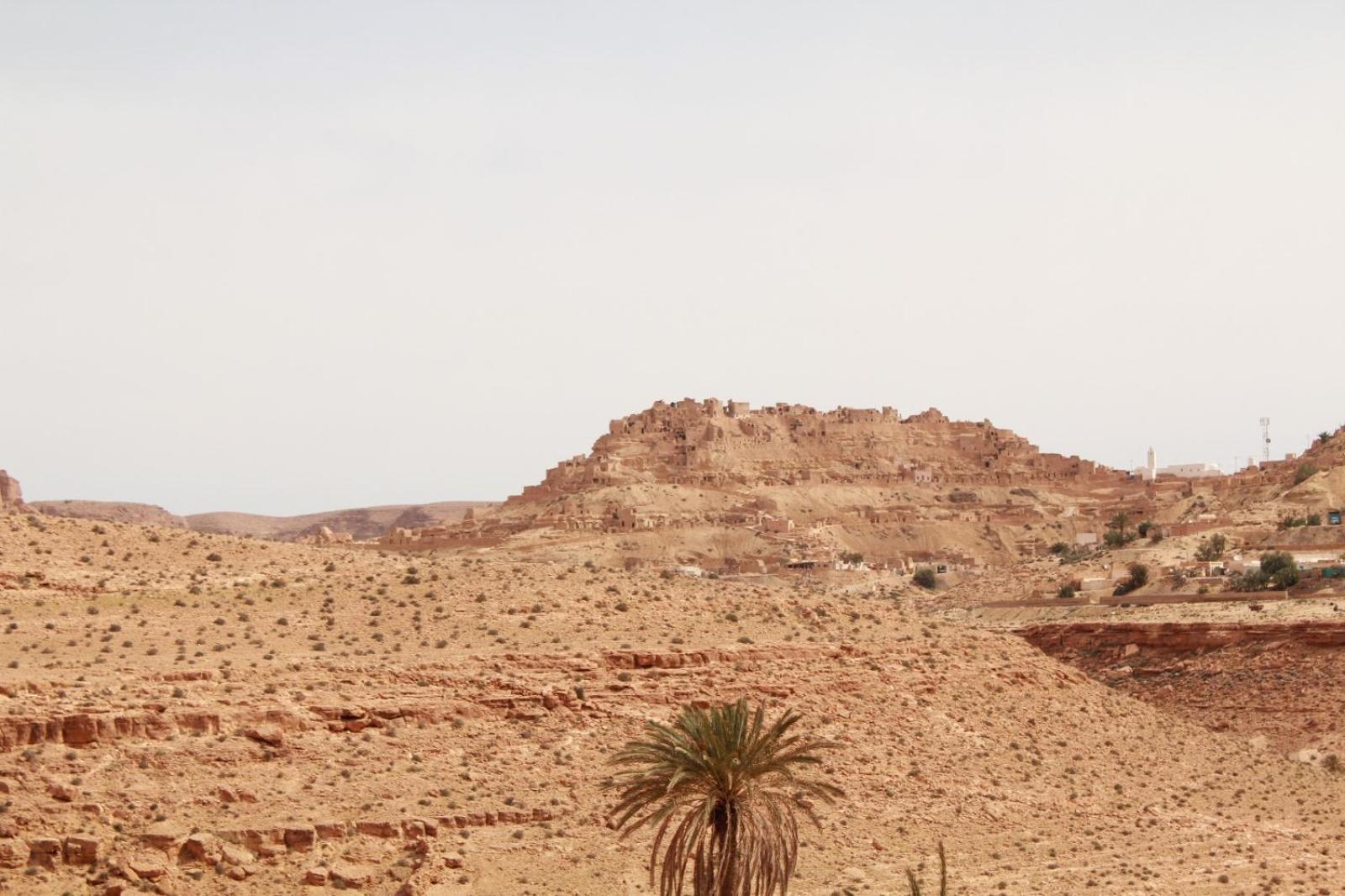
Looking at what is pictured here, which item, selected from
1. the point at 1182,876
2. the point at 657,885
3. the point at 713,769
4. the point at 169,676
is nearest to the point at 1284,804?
the point at 1182,876

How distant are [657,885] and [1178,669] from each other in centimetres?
2978

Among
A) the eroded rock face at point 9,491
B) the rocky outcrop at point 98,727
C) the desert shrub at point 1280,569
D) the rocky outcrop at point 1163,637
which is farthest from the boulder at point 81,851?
the desert shrub at point 1280,569

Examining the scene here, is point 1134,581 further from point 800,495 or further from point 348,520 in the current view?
point 348,520

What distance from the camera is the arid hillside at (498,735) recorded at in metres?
24.2

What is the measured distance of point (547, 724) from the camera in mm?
29172

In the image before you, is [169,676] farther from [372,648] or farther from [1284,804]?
[1284,804]

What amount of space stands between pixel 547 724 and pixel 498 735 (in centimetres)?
110

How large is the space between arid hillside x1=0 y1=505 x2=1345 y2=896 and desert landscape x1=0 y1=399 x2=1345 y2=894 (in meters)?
0.07

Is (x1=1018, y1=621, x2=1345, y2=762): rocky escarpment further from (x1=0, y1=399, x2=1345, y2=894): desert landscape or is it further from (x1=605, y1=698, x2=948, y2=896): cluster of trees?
(x1=605, y1=698, x2=948, y2=896): cluster of trees

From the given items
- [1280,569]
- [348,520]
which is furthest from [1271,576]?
[348,520]

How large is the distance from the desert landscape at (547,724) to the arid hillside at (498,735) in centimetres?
7

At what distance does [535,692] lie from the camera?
29.5 m

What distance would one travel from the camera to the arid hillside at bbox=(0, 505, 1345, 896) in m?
24.2

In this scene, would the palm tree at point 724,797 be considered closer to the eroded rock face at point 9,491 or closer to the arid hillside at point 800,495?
the eroded rock face at point 9,491
